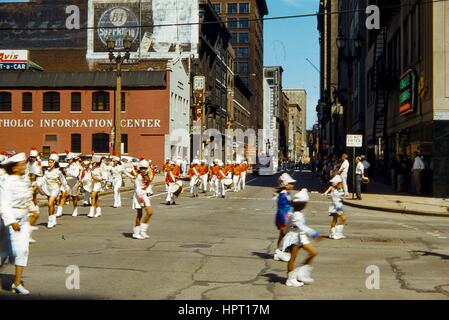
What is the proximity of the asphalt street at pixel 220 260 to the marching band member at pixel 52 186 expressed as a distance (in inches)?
15.0

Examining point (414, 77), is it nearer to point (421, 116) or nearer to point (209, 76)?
point (421, 116)

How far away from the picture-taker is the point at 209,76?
7819cm

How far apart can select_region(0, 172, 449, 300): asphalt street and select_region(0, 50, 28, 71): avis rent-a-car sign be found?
153 ft

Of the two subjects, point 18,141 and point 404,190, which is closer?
point 404,190

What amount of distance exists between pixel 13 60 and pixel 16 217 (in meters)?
57.7

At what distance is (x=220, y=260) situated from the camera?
11367 millimetres

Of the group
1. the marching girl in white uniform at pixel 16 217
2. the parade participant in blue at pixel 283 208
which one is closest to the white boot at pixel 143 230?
the parade participant in blue at pixel 283 208

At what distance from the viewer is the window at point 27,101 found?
59.0 meters

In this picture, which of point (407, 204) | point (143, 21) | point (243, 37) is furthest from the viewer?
point (243, 37)

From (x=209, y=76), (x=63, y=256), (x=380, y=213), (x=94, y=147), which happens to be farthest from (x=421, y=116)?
(x=209, y=76)

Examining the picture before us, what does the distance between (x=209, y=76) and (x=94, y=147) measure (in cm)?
2415

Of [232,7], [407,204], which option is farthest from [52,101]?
[232,7]

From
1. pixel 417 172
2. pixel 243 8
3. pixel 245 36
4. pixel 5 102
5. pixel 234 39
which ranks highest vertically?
pixel 243 8

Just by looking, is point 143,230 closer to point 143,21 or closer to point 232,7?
point 143,21
